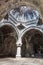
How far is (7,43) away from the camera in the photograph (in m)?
18.7

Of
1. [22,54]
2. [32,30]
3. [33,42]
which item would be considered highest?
[32,30]

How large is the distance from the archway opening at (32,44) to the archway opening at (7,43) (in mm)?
1183

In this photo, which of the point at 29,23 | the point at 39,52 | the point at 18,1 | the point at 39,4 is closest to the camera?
the point at 39,4

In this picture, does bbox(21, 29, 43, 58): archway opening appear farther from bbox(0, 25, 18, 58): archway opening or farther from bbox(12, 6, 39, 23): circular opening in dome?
bbox(12, 6, 39, 23): circular opening in dome

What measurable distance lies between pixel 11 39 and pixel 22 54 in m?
2.32

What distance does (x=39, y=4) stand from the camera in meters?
4.69

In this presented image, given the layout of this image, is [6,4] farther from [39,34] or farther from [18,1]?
[39,34]

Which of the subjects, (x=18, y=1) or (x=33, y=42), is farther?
(x=33, y=42)

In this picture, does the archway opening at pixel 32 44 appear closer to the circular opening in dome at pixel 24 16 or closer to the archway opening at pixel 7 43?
the archway opening at pixel 7 43

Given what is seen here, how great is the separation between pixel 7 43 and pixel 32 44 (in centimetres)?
309

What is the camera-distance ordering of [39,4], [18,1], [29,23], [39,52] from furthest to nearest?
1. [39,52]
2. [29,23]
3. [18,1]
4. [39,4]

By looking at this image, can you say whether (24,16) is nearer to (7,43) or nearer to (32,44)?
(32,44)

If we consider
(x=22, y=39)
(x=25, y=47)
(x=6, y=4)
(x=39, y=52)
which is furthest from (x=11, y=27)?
(x=6, y=4)

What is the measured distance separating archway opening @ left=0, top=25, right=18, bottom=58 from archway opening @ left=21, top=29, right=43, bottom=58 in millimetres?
1183
